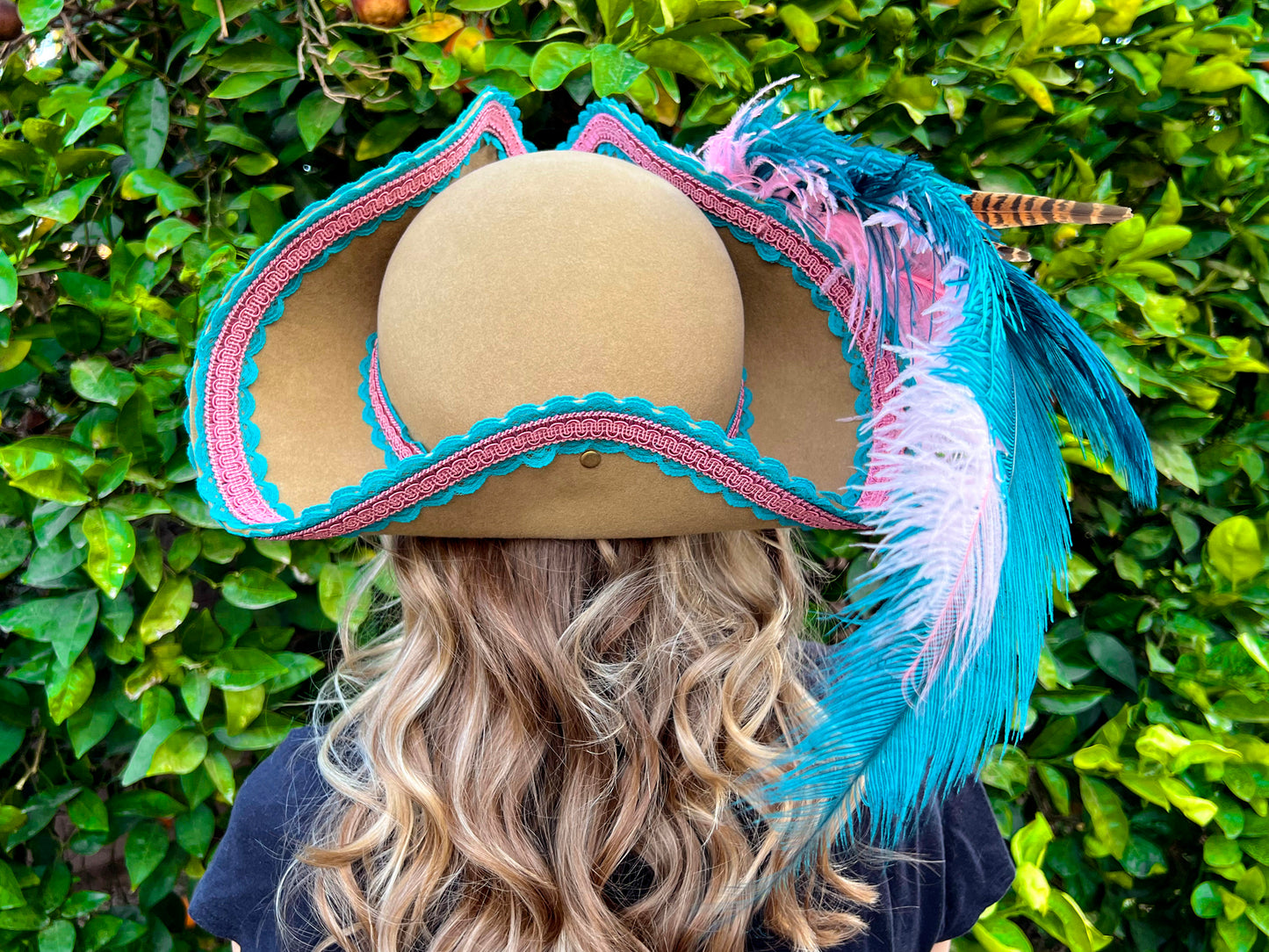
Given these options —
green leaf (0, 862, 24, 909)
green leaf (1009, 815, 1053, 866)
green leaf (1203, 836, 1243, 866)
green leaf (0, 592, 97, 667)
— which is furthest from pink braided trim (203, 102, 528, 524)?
green leaf (1203, 836, 1243, 866)

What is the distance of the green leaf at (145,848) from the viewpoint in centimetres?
150

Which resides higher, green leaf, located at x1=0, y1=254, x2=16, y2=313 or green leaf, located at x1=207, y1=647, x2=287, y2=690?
green leaf, located at x1=0, y1=254, x2=16, y2=313

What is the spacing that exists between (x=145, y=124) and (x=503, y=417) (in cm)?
101

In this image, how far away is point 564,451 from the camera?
3.06 ft

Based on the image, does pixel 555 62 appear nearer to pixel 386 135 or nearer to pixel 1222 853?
pixel 386 135

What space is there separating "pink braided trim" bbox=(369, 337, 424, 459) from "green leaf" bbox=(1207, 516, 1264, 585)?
1.50 m

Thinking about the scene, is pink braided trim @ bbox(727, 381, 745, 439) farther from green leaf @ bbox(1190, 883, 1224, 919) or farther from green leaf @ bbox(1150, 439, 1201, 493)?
green leaf @ bbox(1190, 883, 1224, 919)

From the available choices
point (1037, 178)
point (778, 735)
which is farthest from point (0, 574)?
point (1037, 178)

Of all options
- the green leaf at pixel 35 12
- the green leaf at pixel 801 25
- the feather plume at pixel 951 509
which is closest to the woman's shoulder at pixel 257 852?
the feather plume at pixel 951 509

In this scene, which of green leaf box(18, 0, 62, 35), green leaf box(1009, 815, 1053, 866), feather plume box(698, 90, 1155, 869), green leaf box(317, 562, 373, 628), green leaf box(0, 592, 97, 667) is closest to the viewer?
feather plume box(698, 90, 1155, 869)

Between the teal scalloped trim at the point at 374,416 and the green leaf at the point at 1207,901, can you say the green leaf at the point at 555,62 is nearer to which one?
the teal scalloped trim at the point at 374,416

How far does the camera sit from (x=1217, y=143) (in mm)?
1730

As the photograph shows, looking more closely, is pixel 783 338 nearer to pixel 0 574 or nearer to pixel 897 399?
pixel 897 399

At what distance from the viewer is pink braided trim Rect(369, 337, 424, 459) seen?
113 centimetres
